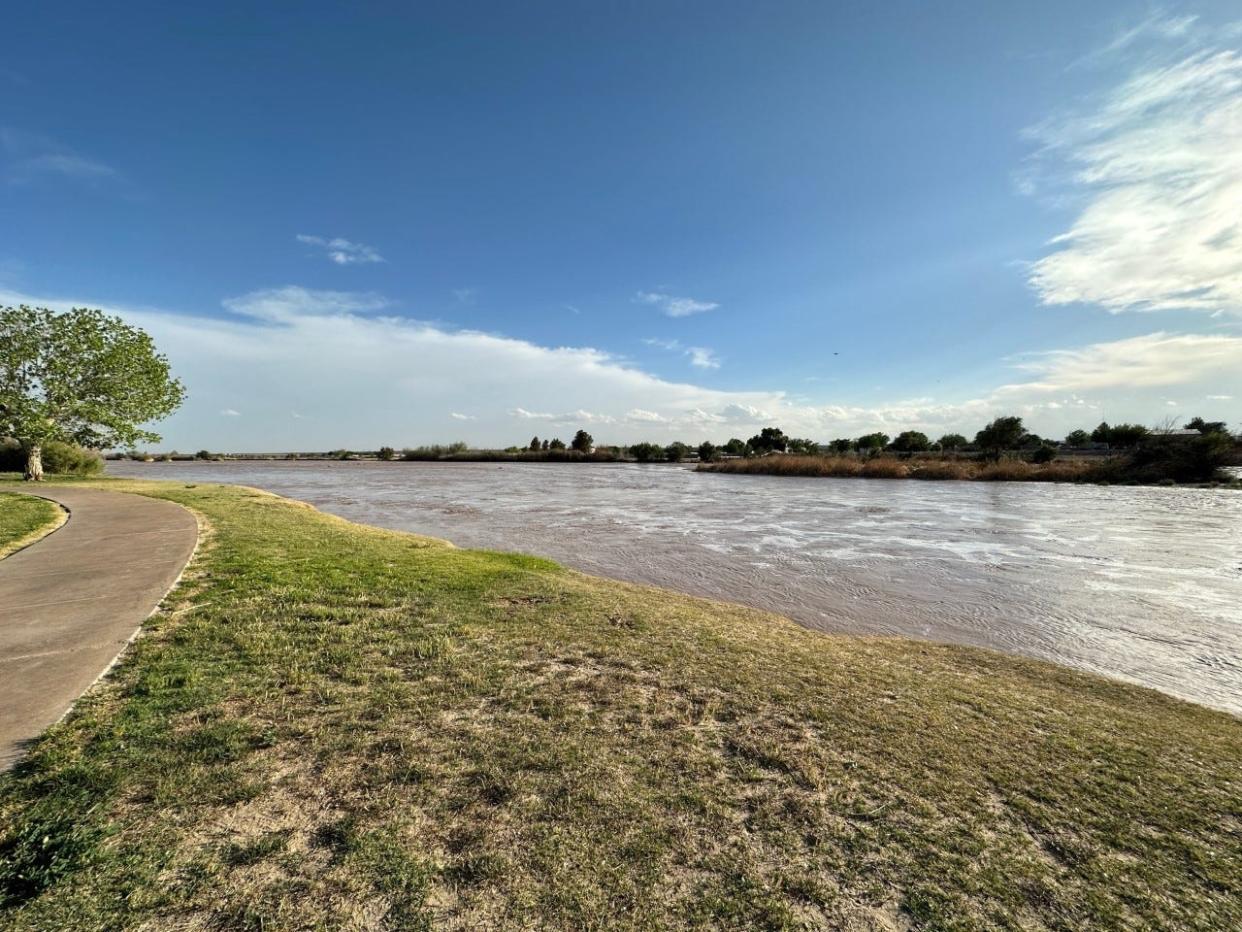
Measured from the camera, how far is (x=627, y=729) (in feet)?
12.6

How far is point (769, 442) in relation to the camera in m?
89.4

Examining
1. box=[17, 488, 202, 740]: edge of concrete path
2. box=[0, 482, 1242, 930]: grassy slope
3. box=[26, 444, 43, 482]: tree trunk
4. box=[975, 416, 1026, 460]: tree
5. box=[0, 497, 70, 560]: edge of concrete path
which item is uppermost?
box=[975, 416, 1026, 460]: tree

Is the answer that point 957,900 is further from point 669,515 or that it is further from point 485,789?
point 669,515

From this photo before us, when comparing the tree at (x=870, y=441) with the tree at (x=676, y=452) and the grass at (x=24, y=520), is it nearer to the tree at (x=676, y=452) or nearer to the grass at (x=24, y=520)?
the tree at (x=676, y=452)

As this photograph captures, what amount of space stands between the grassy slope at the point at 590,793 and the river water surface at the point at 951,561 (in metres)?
2.72

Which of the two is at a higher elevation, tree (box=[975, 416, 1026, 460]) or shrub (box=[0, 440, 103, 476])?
tree (box=[975, 416, 1026, 460])

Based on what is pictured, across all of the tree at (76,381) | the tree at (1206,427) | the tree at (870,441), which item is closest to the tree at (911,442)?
the tree at (870,441)

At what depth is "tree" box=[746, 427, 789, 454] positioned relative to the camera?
8888 cm

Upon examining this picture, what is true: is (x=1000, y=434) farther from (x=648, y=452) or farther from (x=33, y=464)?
(x=33, y=464)

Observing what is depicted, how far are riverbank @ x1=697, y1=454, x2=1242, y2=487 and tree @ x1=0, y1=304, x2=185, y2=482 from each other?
155 feet

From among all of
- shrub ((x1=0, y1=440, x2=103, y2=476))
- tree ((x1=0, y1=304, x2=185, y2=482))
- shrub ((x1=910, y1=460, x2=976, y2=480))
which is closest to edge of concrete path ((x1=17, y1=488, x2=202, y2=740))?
tree ((x1=0, y1=304, x2=185, y2=482))

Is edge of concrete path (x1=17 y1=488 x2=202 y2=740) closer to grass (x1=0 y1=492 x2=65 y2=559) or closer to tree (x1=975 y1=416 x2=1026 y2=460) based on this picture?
grass (x1=0 y1=492 x2=65 y2=559)

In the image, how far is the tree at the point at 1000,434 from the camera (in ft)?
190

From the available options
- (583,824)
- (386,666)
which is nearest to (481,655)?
(386,666)
